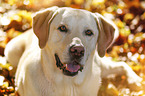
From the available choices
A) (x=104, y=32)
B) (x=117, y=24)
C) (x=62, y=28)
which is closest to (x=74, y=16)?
(x=62, y=28)

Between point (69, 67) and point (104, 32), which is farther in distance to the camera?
point (104, 32)

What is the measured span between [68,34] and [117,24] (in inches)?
138

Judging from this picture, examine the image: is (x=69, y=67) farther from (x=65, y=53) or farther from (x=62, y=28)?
(x=62, y=28)

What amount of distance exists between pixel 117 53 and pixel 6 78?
2.51 m

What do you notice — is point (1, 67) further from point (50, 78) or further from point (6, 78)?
point (50, 78)

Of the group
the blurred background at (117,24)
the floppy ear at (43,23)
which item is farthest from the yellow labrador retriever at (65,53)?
the blurred background at (117,24)

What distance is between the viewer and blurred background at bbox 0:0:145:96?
3682 mm

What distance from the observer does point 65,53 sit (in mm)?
2430

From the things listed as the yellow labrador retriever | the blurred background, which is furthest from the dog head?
the blurred background

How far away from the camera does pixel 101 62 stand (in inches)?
136

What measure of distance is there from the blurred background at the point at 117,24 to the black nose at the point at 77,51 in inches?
51.6

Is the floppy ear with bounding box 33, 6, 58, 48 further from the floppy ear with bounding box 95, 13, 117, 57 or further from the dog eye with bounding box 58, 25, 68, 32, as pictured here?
the floppy ear with bounding box 95, 13, 117, 57

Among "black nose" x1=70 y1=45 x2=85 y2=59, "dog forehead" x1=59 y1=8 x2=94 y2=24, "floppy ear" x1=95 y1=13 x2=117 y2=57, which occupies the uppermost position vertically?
"dog forehead" x1=59 y1=8 x2=94 y2=24

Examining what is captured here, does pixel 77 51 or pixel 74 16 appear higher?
pixel 74 16
